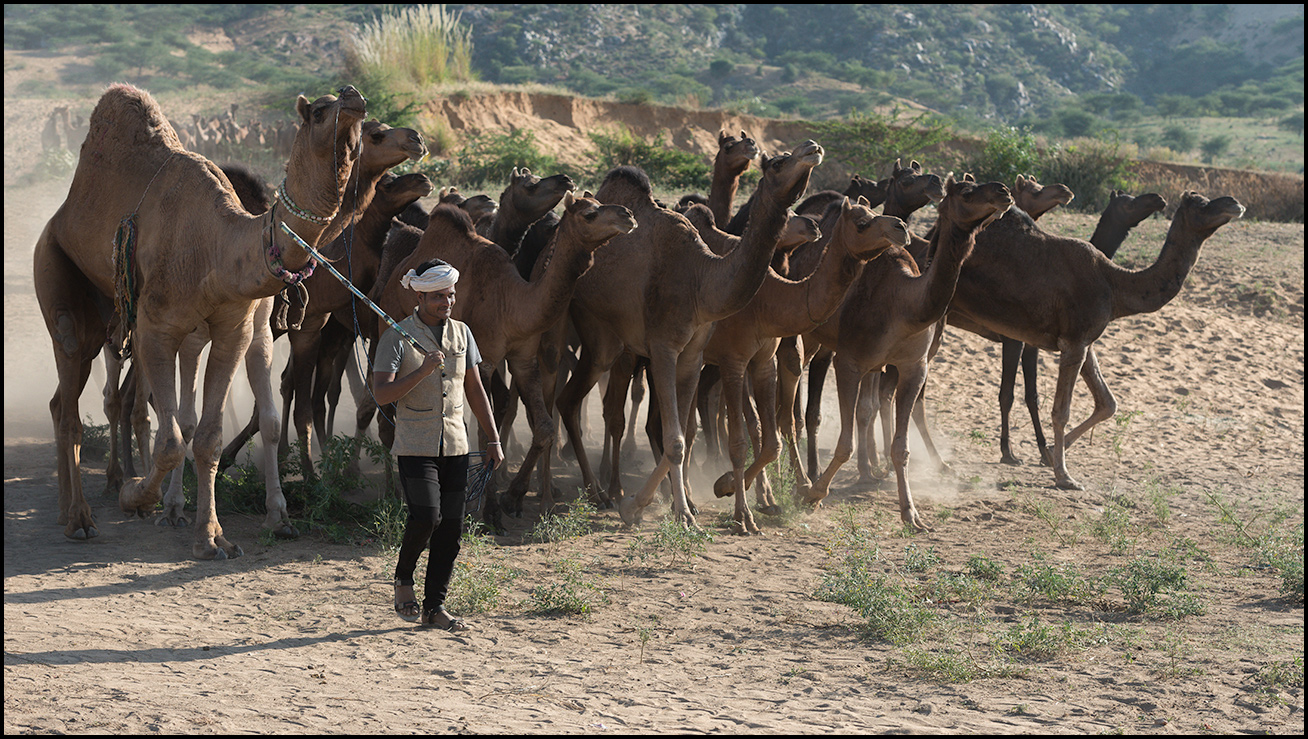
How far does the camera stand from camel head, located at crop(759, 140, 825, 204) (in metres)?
7.74

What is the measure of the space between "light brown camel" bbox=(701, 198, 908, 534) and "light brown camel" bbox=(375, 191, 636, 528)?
1354 millimetres

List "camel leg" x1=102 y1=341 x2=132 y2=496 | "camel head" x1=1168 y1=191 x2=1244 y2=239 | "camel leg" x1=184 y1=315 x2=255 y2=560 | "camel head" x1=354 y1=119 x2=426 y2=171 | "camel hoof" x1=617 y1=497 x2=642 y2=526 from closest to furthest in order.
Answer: "camel head" x1=354 y1=119 x2=426 y2=171, "camel leg" x1=184 y1=315 x2=255 y2=560, "camel leg" x1=102 y1=341 x2=132 y2=496, "camel hoof" x1=617 y1=497 x2=642 y2=526, "camel head" x1=1168 y1=191 x2=1244 y2=239

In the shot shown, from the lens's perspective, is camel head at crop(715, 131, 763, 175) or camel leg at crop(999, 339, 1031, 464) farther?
camel leg at crop(999, 339, 1031, 464)

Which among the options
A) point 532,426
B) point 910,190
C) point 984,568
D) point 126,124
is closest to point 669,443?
point 532,426

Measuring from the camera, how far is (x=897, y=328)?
30.2ft

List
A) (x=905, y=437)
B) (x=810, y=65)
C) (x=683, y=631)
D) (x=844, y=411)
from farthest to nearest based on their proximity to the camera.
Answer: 1. (x=810, y=65)
2. (x=844, y=411)
3. (x=905, y=437)
4. (x=683, y=631)

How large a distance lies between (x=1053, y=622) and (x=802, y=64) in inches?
2708

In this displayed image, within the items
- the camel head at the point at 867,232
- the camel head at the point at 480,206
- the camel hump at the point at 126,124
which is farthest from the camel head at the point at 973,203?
the camel hump at the point at 126,124

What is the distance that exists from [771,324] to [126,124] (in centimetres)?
481

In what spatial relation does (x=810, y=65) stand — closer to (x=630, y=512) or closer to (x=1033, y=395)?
(x=1033, y=395)

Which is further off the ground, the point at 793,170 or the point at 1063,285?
the point at 793,170

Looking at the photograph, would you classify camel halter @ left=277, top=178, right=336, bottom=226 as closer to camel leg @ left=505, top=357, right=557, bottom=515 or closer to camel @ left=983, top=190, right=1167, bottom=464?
camel leg @ left=505, top=357, right=557, bottom=515

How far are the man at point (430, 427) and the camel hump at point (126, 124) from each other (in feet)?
9.74

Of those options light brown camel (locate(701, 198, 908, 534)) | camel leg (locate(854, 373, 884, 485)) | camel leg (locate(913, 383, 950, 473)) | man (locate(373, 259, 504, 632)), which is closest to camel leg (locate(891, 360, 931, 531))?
camel leg (locate(854, 373, 884, 485))
